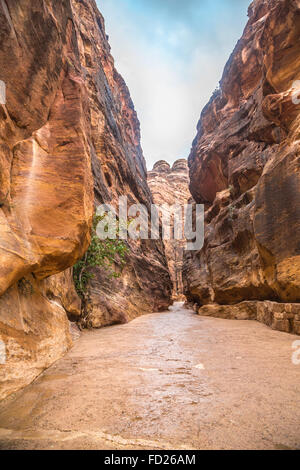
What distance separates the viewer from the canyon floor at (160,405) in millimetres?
1602

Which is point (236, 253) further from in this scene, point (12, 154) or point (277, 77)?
point (12, 154)

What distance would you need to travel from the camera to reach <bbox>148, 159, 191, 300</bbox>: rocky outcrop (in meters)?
45.5

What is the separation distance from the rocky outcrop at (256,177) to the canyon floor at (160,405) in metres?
3.51

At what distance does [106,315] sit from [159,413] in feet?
23.1

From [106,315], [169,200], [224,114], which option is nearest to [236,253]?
[106,315]

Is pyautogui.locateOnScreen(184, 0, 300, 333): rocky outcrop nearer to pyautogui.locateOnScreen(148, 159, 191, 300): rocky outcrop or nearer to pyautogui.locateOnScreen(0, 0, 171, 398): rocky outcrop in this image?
pyautogui.locateOnScreen(0, 0, 171, 398): rocky outcrop

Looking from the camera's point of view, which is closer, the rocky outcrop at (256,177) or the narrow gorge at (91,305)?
the narrow gorge at (91,305)

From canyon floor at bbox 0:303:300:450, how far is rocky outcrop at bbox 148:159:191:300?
39172 mm

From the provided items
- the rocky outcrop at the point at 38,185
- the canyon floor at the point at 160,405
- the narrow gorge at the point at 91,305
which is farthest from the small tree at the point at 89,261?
the canyon floor at the point at 160,405

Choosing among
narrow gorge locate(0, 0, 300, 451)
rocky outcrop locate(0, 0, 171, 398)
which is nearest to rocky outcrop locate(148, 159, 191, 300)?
narrow gorge locate(0, 0, 300, 451)

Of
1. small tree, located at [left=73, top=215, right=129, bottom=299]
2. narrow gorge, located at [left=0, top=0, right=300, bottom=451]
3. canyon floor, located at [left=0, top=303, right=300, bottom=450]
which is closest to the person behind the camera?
canyon floor, located at [left=0, top=303, right=300, bottom=450]

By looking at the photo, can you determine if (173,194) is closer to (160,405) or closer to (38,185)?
(38,185)

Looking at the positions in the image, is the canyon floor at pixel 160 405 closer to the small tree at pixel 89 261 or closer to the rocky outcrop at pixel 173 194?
the small tree at pixel 89 261

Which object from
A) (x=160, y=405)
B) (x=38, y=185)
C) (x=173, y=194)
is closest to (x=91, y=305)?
(x=38, y=185)
